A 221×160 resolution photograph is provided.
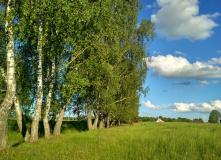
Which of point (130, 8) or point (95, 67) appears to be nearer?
point (95, 67)

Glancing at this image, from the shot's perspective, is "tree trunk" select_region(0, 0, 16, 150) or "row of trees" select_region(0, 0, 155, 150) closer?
"tree trunk" select_region(0, 0, 16, 150)

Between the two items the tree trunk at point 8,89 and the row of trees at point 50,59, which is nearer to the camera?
the tree trunk at point 8,89

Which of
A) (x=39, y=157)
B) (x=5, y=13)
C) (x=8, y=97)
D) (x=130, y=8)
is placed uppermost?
(x=130, y=8)

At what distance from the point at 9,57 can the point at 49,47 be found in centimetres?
394

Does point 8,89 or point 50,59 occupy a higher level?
point 50,59

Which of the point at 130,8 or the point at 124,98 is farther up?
the point at 130,8

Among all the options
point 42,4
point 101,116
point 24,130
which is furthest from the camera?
point 101,116

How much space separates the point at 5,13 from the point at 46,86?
640 cm

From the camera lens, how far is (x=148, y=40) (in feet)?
104

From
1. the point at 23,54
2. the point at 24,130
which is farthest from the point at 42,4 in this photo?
the point at 24,130

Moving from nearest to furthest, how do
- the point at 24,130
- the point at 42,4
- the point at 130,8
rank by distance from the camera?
1. the point at 42,4
2. the point at 24,130
3. the point at 130,8

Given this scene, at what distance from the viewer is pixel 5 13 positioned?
1376 cm

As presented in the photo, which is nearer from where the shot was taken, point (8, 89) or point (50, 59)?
point (8, 89)

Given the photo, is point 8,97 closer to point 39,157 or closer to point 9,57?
point 9,57
